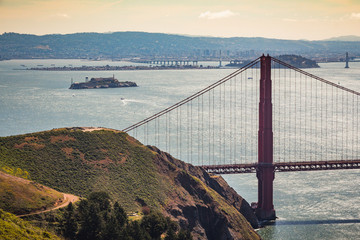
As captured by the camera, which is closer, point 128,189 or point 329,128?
point 128,189

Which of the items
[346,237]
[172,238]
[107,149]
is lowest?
[346,237]

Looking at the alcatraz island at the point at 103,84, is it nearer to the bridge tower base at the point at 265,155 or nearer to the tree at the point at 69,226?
the bridge tower base at the point at 265,155

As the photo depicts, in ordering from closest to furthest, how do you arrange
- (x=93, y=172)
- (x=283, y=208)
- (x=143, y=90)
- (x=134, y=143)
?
(x=93, y=172) < (x=134, y=143) < (x=283, y=208) < (x=143, y=90)

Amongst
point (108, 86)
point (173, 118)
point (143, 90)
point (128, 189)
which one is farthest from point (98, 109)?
point (128, 189)

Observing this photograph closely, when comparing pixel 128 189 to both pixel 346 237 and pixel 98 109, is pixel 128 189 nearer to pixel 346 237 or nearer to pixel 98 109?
pixel 346 237

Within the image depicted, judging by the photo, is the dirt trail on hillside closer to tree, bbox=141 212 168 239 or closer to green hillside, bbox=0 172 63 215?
green hillside, bbox=0 172 63 215

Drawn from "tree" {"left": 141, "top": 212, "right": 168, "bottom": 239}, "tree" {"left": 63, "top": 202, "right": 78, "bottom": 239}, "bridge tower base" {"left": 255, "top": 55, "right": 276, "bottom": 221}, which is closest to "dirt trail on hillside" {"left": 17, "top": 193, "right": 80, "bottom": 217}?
"tree" {"left": 63, "top": 202, "right": 78, "bottom": 239}

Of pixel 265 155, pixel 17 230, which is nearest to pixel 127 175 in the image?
pixel 265 155

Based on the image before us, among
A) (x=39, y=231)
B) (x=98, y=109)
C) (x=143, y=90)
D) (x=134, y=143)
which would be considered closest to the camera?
(x=39, y=231)
